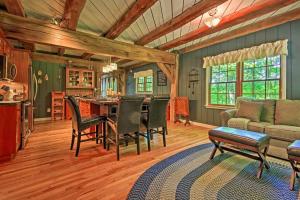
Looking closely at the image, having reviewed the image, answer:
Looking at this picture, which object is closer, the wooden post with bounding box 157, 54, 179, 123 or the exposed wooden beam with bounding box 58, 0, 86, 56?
the exposed wooden beam with bounding box 58, 0, 86, 56

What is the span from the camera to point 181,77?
5.73m

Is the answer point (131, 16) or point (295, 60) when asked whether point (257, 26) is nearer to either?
point (295, 60)

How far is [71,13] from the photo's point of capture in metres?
2.64

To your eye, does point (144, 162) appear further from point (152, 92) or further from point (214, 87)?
point (152, 92)

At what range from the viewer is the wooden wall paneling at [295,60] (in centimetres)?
316

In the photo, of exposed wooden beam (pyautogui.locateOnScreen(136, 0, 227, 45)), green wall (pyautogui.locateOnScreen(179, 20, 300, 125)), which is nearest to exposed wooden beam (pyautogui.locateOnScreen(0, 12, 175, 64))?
exposed wooden beam (pyautogui.locateOnScreen(136, 0, 227, 45))

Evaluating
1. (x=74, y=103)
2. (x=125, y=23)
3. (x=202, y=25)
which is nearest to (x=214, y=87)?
(x=202, y=25)

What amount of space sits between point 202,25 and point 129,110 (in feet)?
8.43

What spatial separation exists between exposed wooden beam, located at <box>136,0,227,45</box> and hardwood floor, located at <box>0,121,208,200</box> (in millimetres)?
2332

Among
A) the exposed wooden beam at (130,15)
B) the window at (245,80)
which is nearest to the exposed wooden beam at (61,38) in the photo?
the exposed wooden beam at (130,15)

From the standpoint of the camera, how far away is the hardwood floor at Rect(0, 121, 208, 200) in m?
1.63

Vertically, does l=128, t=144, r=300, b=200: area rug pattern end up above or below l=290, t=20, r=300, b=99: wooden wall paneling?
below

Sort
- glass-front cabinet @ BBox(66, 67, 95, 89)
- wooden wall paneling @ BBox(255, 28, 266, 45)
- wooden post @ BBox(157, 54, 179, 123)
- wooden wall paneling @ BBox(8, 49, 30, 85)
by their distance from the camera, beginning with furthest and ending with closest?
glass-front cabinet @ BBox(66, 67, 95, 89)
wooden post @ BBox(157, 54, 179, 123)
wooden wall paneling @ BBox(255, 28, 266, 45)
wooden wall paneling @ BBox(8, 49, 30, 85)

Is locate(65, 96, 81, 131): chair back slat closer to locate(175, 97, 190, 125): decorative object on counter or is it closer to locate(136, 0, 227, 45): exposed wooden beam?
locate(136, 0, 227, 45): exposed wooden beam
